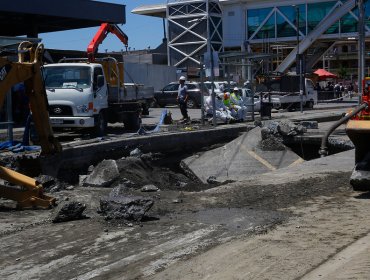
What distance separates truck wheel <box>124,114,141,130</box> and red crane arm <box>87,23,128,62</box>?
8.41 feet

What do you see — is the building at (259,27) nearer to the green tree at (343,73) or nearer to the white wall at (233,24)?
the white wall at (233,24)

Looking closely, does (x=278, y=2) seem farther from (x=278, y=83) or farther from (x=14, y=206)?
(x=14, y=206)

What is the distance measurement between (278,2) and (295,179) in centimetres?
5097

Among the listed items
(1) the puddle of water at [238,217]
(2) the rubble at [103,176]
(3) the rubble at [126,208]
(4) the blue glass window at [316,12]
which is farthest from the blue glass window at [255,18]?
(3) the rubble at [126,208]

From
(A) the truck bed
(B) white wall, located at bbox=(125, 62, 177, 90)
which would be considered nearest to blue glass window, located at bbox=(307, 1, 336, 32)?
(B) white wall, located at bbox=(125, 62, 177, 90)

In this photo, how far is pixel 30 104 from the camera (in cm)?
1141

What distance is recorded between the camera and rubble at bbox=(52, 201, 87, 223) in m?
8.39

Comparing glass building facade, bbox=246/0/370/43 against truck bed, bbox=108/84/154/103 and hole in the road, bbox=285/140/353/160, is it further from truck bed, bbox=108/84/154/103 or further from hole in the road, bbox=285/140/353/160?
hole in the road, bbox=285/140/353/160

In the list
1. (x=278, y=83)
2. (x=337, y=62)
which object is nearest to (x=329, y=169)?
(x=278, y=83)

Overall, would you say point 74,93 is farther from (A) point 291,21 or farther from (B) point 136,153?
(A) point 291,21

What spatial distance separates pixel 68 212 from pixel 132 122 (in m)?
13.9

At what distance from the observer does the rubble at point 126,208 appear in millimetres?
8188

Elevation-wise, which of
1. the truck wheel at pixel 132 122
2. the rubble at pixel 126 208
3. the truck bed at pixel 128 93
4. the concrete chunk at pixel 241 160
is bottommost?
the concrete chunk at pixel 241 160

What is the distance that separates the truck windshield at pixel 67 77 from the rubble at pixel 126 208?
1075 centimetres
